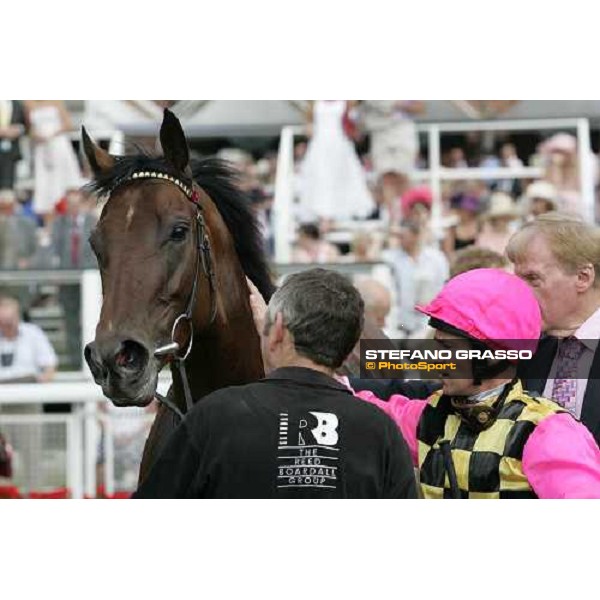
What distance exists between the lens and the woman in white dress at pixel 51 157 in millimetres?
3837

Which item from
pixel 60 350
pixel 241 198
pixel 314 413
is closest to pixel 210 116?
pixel 241 198

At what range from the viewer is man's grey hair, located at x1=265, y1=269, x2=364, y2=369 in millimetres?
2156

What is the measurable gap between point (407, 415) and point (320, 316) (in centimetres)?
64

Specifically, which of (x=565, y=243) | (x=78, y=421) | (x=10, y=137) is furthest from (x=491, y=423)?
(x=78, y=421)

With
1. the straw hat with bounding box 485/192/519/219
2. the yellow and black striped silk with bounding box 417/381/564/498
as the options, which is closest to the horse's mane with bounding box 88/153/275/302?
the yellow and black striped silk with bounding box 417/381/564/498

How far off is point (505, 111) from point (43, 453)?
2407mm

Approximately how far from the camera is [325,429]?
6.95 feet

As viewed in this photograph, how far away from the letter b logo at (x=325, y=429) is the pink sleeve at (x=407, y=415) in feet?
1.46

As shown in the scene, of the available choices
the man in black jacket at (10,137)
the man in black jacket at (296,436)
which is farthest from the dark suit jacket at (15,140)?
the man in black jacket at (296,436)

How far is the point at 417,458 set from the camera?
2.60 meters

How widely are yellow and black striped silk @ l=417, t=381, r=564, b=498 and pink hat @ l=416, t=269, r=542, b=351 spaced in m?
0.15

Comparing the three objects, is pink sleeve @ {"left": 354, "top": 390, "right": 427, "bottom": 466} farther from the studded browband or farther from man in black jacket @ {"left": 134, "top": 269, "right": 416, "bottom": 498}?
the studded browband

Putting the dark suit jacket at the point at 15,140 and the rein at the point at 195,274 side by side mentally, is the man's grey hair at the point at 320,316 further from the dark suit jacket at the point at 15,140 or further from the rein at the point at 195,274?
the dark suit jacket at the point at 15,140

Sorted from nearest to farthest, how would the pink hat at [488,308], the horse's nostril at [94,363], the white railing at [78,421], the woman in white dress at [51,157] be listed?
the pink hat at [488,308] → the horse's nostril at [94,363] → the woman in white dress at [51,157] → the white railing at [78,421]
